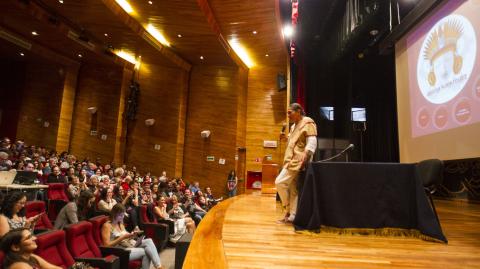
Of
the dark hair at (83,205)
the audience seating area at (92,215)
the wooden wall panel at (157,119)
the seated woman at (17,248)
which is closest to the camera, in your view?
the seated woman at (17,248)

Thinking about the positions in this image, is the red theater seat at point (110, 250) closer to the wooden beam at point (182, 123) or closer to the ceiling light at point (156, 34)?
the ceiling light at point (156, 34)

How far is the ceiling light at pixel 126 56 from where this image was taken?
1066 cm

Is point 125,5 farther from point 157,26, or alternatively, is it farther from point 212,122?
point 212,122

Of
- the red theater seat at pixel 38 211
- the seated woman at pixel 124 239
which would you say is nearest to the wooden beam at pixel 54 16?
the red theater seat at pixel 38 211

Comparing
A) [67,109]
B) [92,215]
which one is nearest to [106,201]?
[92,215]

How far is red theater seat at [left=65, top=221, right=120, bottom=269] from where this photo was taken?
9.77 ft

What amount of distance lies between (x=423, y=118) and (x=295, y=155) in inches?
85.7

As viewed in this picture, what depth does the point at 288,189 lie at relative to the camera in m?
2.92

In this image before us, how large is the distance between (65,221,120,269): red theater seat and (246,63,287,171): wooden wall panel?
790 cm

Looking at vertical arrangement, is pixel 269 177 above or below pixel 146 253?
above

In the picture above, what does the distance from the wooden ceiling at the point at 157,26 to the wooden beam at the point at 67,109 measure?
1.12m

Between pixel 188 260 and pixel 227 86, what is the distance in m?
9.89

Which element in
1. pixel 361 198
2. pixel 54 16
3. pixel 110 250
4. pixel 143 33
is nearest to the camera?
pixel 361 198

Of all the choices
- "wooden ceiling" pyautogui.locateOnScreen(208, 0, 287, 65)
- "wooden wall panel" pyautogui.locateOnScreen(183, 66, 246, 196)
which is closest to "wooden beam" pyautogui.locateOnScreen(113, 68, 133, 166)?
"wooden wall panel" pyautogui.locateOnScreen(183, 66, 246, 196)
